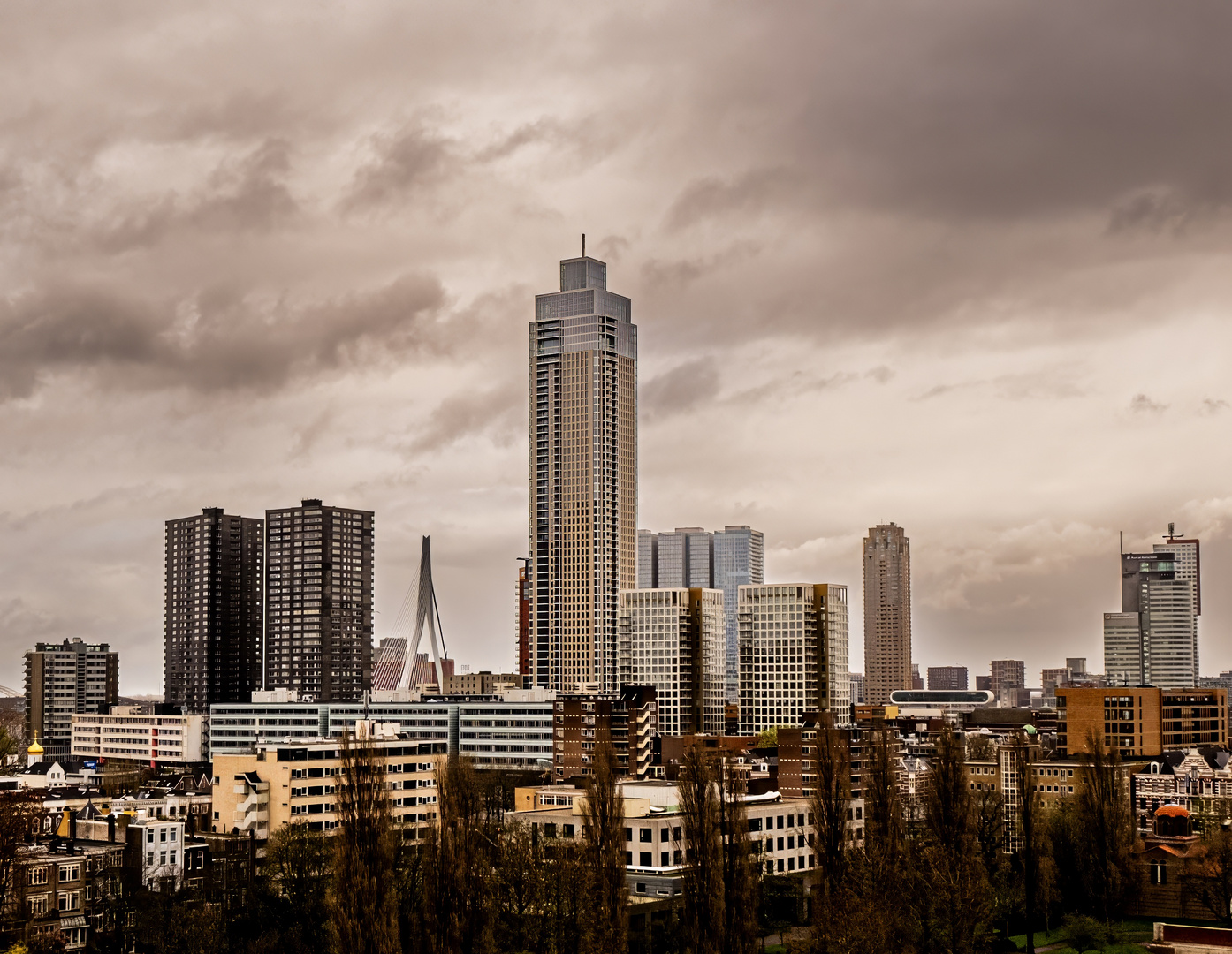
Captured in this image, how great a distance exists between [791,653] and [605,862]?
125m

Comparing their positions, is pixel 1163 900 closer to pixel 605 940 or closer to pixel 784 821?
pixel 784 821

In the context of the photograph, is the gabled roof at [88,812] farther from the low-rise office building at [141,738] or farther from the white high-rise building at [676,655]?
the white high-rise building at [676,655]

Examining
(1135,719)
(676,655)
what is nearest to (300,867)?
(1135,719)

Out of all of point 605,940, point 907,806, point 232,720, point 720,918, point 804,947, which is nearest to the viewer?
point 605,940

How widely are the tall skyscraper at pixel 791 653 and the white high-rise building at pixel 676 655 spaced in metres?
6.34

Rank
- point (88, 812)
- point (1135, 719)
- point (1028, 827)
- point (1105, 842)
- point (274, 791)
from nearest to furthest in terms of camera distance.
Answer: point (1028, 827) < point (1105, 842) < point (274, 791) < point (88, 812) < point (1135, 719)

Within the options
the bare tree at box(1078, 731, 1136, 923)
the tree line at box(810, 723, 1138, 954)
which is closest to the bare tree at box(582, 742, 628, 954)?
the tree line at box(810, 723, 1138, 954)

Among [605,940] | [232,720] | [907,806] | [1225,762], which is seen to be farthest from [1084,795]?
[232,720]

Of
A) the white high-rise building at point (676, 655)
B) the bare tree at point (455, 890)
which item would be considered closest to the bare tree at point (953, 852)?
the bare tree at point (455, 890)

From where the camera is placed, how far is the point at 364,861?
52.0 metres

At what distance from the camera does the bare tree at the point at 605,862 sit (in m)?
54.6

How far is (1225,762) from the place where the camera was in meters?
109

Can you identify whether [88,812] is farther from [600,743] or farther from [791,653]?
[791,653]

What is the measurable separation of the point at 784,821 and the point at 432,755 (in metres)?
31.9
